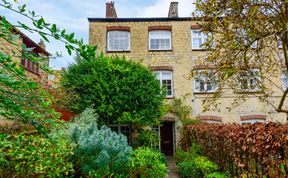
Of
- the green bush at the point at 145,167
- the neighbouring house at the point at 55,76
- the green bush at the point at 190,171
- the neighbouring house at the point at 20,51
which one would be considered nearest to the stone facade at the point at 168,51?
the neighbouring house at the point at 55,76

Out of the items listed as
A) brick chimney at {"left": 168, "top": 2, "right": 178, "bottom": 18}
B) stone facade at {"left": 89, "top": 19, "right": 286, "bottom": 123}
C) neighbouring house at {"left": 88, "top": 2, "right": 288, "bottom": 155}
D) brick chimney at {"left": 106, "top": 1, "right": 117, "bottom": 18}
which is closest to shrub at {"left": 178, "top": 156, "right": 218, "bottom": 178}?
neighbouring house at {"left": 88, "top": 2, "right": 288, "bottom": 155}

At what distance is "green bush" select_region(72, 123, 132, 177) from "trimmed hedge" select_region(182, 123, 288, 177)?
9.61 feet

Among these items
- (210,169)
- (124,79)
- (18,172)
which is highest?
(124,79)

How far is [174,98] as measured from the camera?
581 inches

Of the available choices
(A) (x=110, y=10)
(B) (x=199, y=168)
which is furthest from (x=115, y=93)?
(A) (x=110, y=10)

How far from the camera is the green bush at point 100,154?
5754 mm

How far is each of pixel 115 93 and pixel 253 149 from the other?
295 inches

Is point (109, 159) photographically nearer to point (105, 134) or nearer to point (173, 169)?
point (105, 134)

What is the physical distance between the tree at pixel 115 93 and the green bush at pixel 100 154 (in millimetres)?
4356

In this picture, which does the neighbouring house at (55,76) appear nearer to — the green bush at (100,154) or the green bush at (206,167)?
the green bush at (100,154)

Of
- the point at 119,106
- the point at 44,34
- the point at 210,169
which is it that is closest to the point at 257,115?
the point at 210,169

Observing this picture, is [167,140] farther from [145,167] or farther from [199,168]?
[145,167]

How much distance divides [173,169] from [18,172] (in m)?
7.33

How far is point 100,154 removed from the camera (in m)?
5.66
